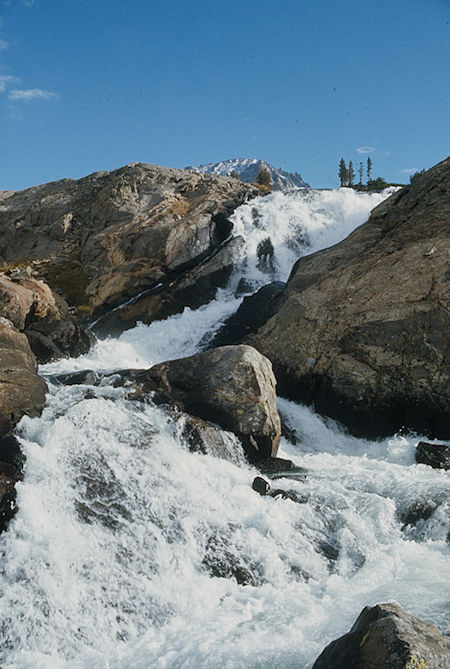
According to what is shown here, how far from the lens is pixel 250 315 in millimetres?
26234

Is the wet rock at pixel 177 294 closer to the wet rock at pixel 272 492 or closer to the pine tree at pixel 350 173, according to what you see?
the wet rock at pixel 272 492

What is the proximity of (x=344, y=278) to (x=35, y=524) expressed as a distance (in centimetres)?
1621

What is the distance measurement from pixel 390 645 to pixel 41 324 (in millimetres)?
22360

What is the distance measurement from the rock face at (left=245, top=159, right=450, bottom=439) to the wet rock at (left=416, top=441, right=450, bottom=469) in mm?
1518

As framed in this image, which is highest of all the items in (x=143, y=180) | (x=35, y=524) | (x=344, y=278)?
(x=143, y=180)

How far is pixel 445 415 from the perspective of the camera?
16.1 meters

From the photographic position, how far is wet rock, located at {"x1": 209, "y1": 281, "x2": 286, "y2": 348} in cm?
Result: 2481

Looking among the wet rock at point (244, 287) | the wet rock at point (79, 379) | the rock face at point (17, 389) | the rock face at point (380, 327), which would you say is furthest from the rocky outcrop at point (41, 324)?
the wet rock at point (244, 287)

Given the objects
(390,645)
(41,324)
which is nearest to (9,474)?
(390,645)

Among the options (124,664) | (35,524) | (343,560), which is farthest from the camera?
(343,560)

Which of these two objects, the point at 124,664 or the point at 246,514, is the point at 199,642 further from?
the point at 246,514

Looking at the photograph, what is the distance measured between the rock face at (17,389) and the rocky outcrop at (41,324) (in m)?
5.95

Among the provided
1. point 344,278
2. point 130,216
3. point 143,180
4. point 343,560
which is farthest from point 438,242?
point 143,180

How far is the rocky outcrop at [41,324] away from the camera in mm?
22031
